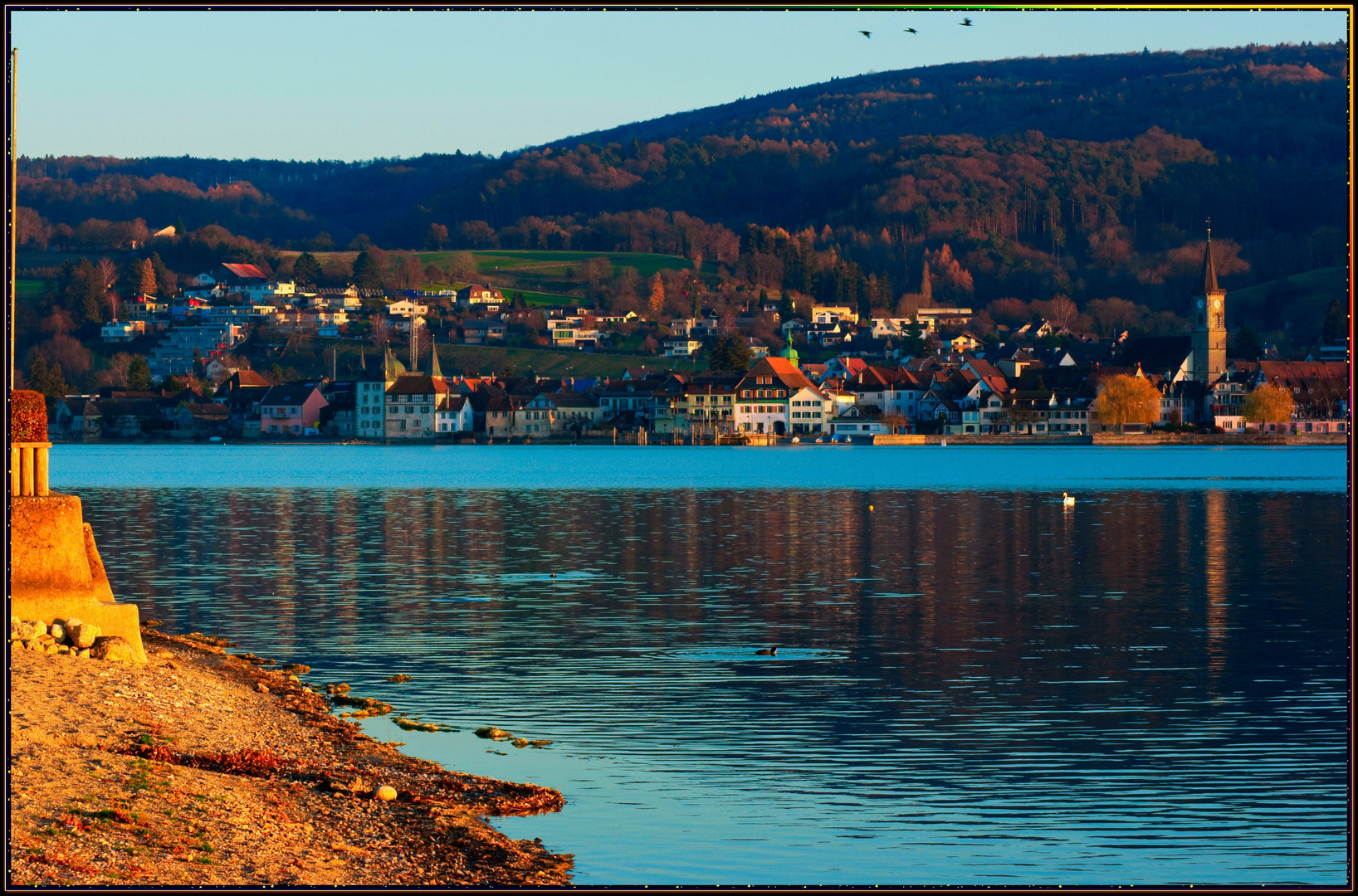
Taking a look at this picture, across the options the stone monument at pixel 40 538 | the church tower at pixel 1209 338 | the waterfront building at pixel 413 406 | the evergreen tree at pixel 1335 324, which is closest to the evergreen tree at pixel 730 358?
the waterfront building at pixel 413 406

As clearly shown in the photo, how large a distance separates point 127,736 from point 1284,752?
12.0 metres

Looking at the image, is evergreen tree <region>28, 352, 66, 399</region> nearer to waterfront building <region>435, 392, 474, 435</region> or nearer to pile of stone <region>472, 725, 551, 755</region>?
waterfront building <region>435, 392, 474, 435</region>

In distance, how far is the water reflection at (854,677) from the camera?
14227 mm

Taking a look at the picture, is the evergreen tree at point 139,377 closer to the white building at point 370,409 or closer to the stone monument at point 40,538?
the white building at point 370,409

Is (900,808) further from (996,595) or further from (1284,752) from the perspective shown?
(996,595)

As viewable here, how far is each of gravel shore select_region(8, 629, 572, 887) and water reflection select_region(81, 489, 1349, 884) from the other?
88 cm

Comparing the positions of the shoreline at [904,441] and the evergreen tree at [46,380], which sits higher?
the evergreen tree at [46,380]

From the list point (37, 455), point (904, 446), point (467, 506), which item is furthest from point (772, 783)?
point (904, 446)

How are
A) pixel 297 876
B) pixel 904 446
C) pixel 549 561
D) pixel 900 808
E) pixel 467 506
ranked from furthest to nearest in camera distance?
pixel 904 446
pixel 467 506
pixel 549 561
pixel 900 808
pixel 297 876

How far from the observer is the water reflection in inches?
560

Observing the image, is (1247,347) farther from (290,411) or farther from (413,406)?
(290,411)

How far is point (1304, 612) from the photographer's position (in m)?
30.8

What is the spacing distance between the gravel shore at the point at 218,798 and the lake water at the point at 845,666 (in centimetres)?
74

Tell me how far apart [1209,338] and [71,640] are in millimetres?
170106
